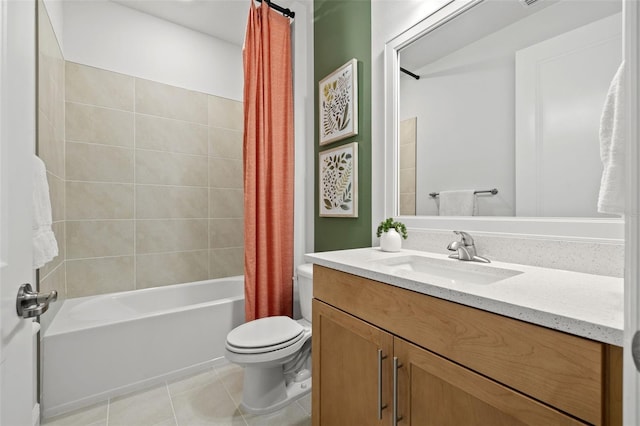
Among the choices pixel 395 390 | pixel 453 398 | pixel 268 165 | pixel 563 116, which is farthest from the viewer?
pixel 268 165

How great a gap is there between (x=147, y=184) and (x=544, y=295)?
259 centimetres

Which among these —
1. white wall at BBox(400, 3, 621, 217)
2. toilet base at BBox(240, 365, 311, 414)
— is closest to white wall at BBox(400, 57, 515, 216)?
white wall at BBox(400, 3, 621, 217)

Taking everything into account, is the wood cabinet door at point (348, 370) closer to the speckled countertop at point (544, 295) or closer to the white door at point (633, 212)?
the speckled countertop at point (544, 295)

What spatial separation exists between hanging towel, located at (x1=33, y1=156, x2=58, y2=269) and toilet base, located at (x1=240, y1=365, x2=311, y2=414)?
41.6 inches

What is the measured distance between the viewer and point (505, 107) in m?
1.14

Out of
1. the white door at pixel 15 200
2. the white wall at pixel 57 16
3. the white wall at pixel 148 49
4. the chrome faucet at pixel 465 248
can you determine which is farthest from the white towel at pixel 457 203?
the white wall at pixel 57 16

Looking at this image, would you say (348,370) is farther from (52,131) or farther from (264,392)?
(52,131)

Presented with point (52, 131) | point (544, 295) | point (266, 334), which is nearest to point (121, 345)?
point (266, 334)

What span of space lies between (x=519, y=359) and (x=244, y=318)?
1.89 metres

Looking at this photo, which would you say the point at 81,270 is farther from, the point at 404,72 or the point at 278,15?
the point at 404,72

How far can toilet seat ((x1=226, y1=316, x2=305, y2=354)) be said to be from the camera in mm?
1449

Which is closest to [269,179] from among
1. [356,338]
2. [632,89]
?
[356,338]

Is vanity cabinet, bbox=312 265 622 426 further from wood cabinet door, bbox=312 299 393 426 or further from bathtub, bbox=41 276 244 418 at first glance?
bathtub, bbox=41 276 244 418

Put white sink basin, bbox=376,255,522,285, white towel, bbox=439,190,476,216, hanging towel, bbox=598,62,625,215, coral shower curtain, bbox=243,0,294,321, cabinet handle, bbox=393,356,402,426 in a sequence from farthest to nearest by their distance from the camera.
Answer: coral shower curtain, bbox=243,0,294,321, white towel, bbox=439,190,476,216, white sink basin, bbox=376,255,522,285, cabinet handle, bbox=393,356,402,426, hanging towel, bbox=598,62,625,215
